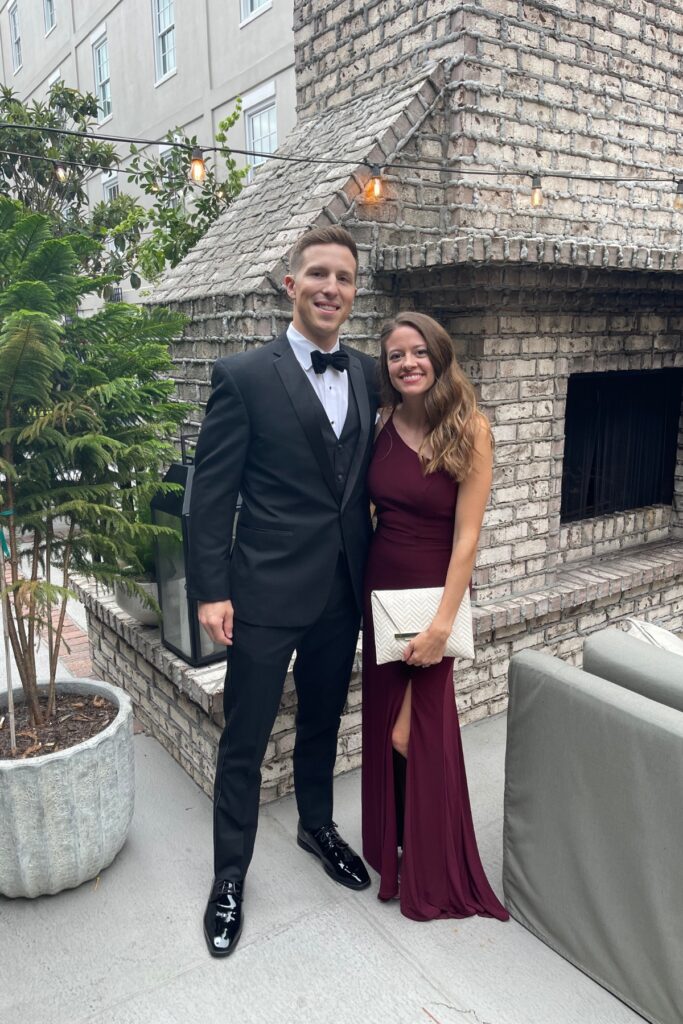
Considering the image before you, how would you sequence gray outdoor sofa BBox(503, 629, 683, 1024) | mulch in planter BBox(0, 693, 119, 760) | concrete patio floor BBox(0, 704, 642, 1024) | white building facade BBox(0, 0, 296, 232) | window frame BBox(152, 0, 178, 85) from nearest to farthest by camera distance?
gray outdoor sofa BBox(503, 629, 683, 1024), concrete patio floor BBox(0, 704, 642, 1024), mulch in planter BBox(0, 693, 119, 760), white building facade BBox(0, 0, 296, 232), window frame BBox(152, 0, 178, 85)

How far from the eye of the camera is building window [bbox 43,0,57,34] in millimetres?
16469

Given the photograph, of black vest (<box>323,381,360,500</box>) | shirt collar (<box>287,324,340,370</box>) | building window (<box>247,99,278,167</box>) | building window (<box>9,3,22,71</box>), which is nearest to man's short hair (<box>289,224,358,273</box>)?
shirt collar (<box>287,324,340,370</box>)

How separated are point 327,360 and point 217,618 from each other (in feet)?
2.96

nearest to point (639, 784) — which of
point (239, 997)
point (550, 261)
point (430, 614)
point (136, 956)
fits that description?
point (430, 614)

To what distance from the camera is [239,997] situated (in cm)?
223

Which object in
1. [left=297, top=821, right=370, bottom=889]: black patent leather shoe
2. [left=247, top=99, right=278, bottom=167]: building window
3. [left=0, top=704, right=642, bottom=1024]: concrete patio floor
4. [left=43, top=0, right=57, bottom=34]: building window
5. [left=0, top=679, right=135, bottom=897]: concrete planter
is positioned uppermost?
[left=43, top=0, right=57, bottom=34]: building window

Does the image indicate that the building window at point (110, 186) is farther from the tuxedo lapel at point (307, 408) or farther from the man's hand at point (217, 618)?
the man's hand at point (217, 618)

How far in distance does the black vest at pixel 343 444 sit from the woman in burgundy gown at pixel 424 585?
0.10 metres

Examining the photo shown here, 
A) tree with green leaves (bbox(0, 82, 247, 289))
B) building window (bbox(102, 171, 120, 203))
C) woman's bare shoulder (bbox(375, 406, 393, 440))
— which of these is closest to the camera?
woman's bare shoulder (bbox(375, 406, 393, 440))

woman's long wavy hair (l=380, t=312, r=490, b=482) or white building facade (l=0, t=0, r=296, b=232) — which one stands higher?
white building facade (l=0, t=0, r=296, b=232)

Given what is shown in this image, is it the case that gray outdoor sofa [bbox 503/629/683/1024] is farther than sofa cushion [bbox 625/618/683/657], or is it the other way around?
sofa cushion [bbox 625/618/683/657]

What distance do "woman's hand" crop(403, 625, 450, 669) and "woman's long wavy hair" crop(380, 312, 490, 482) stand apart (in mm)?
496

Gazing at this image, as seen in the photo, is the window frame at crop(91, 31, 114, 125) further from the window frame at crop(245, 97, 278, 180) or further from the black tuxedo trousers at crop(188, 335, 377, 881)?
the black tuxedo trousers at crop(188, 335, 377, 881)

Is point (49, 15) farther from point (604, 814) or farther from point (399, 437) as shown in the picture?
point (604, 814)
